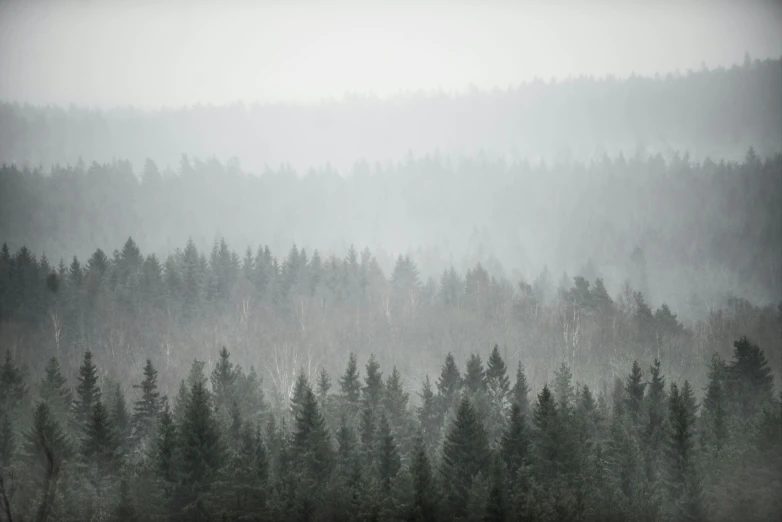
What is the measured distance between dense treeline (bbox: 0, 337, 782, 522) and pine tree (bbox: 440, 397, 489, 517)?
0.13 ft

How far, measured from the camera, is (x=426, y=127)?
121375mm

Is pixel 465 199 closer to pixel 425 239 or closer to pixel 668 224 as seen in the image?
pixel 425 239

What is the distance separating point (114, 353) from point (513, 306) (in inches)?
1000

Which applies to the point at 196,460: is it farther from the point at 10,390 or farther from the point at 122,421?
the point at 10,390

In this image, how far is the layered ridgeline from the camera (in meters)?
86.9

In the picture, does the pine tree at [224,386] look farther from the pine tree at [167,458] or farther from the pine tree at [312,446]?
the pine tree at [167,458]

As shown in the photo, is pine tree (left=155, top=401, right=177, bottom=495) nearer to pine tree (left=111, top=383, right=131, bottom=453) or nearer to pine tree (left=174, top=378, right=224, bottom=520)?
pine tree (left=174, top=378, right=224, bottom=520)

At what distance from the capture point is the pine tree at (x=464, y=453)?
1586cm

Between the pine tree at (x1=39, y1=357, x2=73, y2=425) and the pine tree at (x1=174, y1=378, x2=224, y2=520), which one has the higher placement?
the pine tree at (x1=39, y1=357, x2=73, y2=425)

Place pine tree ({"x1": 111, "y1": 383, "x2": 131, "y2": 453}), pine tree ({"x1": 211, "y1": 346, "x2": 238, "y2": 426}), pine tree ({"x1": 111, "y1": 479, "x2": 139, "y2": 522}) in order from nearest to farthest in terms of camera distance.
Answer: pine tree ({"x1": 111, "y1": 479, "x2": 139, "y2": 522}) → pine tree ({"x1": 111, "y1": 383, "x2": 131, "y2": 453}) → pine tree ({"x1": 211, "y1": 346, "x2": 238, "y2": 426})

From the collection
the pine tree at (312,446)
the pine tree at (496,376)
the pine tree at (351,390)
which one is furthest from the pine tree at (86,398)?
the pine tree at (496,376)

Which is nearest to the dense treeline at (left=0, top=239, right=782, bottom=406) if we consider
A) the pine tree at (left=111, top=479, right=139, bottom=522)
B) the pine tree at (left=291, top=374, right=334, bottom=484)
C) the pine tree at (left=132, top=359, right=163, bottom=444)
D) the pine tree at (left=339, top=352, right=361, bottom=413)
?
the pine tree at (left=339, top=352, right=361, bottom=413)

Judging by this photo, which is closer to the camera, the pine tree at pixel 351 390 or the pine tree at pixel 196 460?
the pine tree at pixel 196 460

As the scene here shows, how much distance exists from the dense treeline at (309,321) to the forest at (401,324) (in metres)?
0.18
